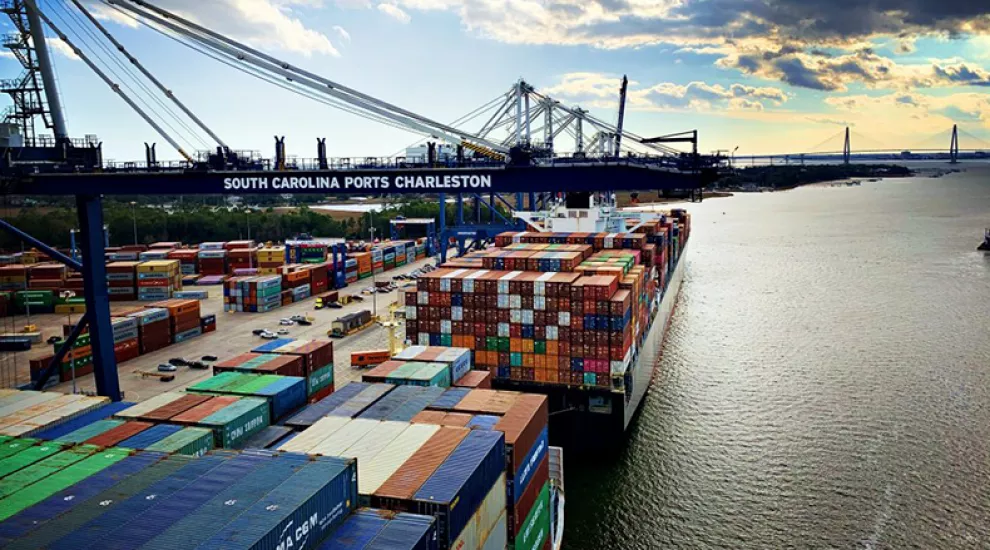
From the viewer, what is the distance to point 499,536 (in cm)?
1695

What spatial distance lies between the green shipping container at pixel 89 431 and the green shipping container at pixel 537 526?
10.7 meters

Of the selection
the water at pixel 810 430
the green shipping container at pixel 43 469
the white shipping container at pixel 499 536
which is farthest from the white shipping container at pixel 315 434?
the water at pixel 810 430

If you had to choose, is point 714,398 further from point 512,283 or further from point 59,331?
point 59,331

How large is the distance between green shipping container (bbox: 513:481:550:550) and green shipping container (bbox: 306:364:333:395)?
11035 mm

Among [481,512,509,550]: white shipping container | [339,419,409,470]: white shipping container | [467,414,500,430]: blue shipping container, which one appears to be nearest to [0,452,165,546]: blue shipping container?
[339,419,409,470]: white shipping container

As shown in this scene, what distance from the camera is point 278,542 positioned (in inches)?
437

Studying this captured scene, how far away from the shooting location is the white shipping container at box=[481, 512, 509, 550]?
16.1 metres

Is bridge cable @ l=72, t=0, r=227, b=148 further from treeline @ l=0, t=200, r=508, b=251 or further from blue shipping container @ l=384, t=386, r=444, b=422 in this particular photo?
treeline @ l=0, t=200, r=508, b=251

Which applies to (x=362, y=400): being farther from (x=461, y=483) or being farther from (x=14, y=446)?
(x=14, y=446)

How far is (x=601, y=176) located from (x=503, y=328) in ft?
31.7

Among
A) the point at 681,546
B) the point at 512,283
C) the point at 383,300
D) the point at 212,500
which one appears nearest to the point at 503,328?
the point at 512,283

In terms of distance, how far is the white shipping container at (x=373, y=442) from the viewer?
1611 cm

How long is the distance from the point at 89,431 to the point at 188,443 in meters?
2.93

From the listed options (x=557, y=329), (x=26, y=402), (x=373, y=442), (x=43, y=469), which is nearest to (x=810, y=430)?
(x=557, y=329)
